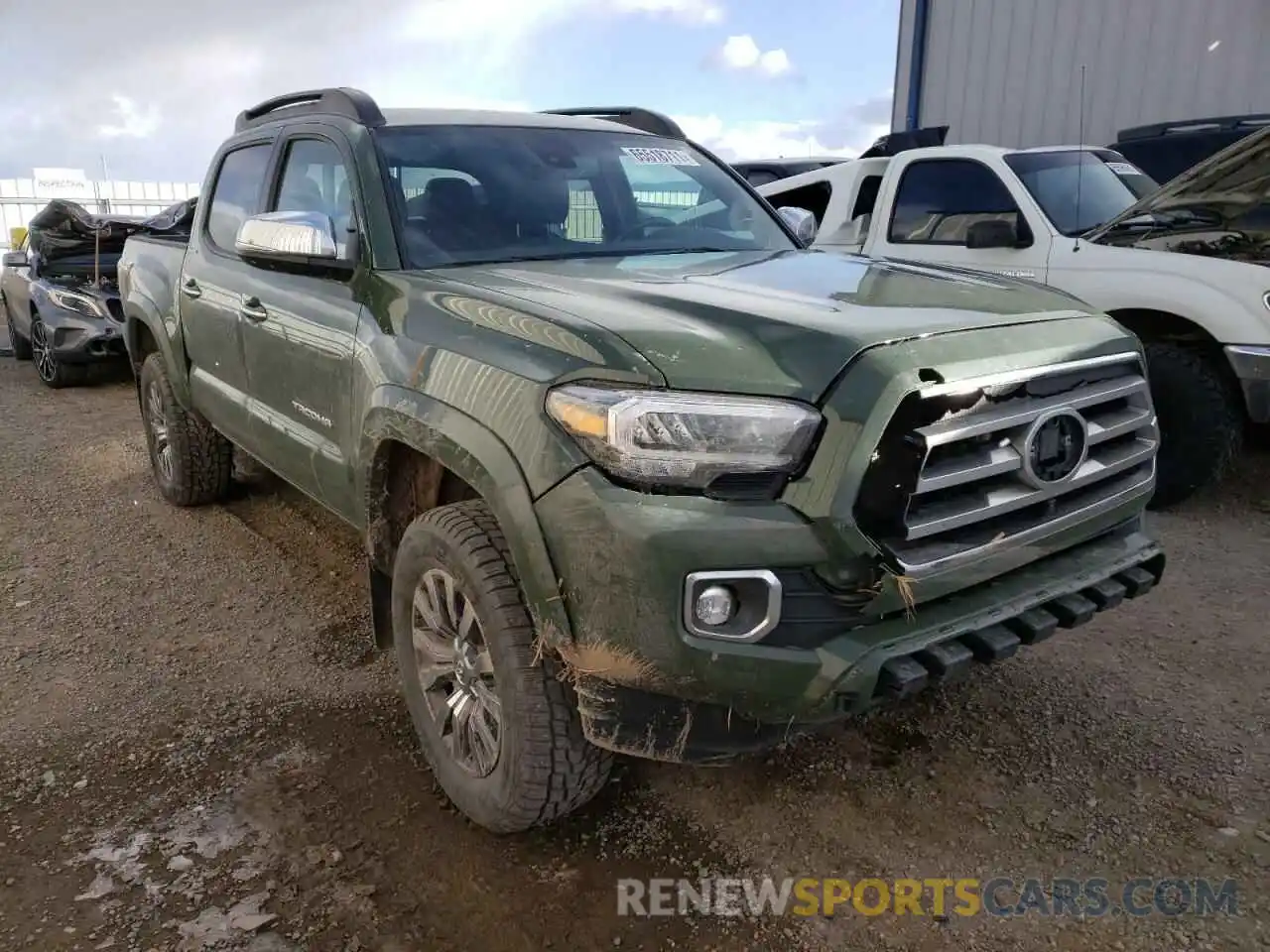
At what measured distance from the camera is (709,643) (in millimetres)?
2004

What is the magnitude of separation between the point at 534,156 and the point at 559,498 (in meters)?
1.83

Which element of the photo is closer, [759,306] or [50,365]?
[759,306]

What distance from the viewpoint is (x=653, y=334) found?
220 centimetres

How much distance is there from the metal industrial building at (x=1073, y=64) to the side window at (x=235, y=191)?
9183 millimetres

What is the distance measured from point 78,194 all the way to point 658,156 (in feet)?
61.7

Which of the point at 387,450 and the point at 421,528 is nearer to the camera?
the point at 421,528

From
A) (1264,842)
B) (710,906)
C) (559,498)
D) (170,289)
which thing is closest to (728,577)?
(559,498)

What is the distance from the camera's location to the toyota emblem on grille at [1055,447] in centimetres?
229

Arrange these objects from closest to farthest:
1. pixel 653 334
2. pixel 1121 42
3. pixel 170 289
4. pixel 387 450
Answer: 1. pixel 653 334
2. pixel 387 450
3. pixel 170 289
4. pixel 1121 42

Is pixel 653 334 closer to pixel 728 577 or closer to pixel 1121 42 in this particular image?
pixel 728 577

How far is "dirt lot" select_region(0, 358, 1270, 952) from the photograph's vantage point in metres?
2.28

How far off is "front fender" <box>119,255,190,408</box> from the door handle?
3.18 ft

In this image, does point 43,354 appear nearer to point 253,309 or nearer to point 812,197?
point 253,309

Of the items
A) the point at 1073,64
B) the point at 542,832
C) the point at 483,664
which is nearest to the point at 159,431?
the point at 483,664
